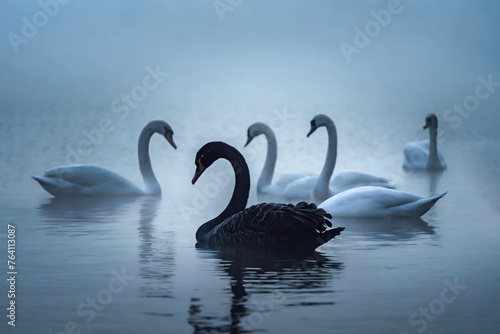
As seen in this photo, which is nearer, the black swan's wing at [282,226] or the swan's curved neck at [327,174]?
the black swan's wing at [282,226]

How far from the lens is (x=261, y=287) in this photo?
19.1 ft

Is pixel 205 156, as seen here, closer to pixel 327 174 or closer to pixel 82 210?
pixel 82 210

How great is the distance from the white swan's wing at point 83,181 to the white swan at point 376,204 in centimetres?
365

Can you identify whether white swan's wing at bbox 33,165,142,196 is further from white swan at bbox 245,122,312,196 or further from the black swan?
the black swan

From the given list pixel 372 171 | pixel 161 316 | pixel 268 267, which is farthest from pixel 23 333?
pixel 372 171

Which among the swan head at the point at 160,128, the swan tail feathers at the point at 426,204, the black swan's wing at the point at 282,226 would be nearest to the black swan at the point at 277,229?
the black swan's wing at the point at 282,226

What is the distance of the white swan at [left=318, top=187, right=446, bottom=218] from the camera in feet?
29.9

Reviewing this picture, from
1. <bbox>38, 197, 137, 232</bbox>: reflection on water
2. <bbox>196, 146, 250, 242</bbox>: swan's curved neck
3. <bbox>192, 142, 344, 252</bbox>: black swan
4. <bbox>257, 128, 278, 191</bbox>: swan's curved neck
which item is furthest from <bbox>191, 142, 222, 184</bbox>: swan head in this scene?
<bbox>257, 128, 278, 191</bbox>: swan's curved neck

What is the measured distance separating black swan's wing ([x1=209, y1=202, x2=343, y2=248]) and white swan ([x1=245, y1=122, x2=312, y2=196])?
191 inches

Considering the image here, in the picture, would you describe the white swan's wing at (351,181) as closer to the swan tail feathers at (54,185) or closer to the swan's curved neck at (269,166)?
the swan's curved neck at (269,166)

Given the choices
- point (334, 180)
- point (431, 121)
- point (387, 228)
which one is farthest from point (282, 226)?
point (431, 121)

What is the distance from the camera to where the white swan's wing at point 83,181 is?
38.9ft

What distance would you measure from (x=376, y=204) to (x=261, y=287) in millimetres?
3468

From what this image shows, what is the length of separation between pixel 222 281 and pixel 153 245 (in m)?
1.70
